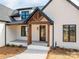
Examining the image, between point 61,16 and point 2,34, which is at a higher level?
point 61,16

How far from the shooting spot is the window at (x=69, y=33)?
18.5 m

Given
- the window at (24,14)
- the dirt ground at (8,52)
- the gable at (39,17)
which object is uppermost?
the window at (24,14)

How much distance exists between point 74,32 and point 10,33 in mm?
9750

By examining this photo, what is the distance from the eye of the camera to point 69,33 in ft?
61.3

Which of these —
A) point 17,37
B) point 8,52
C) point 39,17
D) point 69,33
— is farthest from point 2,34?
point 69,33

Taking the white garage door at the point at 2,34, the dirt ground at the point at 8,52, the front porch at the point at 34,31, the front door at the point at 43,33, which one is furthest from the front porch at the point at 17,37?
the dirt ground at the point at 8,52

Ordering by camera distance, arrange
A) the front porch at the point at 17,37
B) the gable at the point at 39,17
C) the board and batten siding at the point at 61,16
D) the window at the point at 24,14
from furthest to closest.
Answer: the window at the point at 24,14 → the front porch at the point at 17,37 → the gable at the point at 39,17 → the board and batten siding at the point at 61,16

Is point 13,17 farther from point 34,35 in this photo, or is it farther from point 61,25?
point 61,25

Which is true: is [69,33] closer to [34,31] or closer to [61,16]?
[61,16]

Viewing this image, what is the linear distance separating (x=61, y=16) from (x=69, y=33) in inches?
89.8

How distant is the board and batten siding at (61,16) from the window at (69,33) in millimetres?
358

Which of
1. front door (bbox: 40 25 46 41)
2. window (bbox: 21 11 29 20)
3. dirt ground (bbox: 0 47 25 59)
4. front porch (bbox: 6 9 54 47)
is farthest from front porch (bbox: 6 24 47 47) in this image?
dirt ground (bbox: 0 47 25 59)

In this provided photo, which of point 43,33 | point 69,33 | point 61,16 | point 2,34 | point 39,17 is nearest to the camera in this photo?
point 69,33

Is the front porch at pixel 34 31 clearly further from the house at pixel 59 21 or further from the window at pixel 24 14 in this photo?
the window at pixel 24 14
